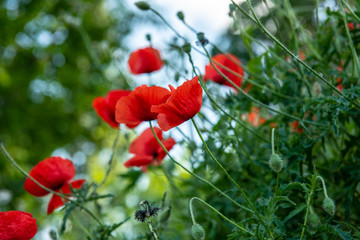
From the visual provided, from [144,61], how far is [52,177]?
1.69 feet

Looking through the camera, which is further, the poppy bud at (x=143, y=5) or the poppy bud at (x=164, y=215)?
the poppy bud at (x=143, y=5)

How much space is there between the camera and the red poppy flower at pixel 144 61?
141 cm

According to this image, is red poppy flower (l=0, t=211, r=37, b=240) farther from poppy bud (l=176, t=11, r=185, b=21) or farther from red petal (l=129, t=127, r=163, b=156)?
poppy bud (l=176, t=11, r=185, b=21)

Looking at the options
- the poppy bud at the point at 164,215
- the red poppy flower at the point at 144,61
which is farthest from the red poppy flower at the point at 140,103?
the red poppy flower at the point at 144,61

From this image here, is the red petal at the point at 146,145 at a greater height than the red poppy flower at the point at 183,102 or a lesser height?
lesser

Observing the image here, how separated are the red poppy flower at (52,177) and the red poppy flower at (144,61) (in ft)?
1.43

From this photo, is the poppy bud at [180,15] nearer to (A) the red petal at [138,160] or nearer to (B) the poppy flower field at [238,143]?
(B) the poppy flower field at [238,143]

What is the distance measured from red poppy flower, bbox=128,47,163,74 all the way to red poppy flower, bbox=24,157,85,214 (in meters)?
0.44

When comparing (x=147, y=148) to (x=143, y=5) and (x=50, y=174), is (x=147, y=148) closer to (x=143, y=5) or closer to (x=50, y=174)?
(x=50, y=174)

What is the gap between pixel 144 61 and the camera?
4.64ft

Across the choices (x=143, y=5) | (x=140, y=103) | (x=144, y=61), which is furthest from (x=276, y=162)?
(x=144, y=61)

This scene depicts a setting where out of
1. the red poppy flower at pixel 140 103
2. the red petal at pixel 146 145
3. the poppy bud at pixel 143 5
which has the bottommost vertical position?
the red petal at pixel 146 145

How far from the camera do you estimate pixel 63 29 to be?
3.95 metres

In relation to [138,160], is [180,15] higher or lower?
higher
